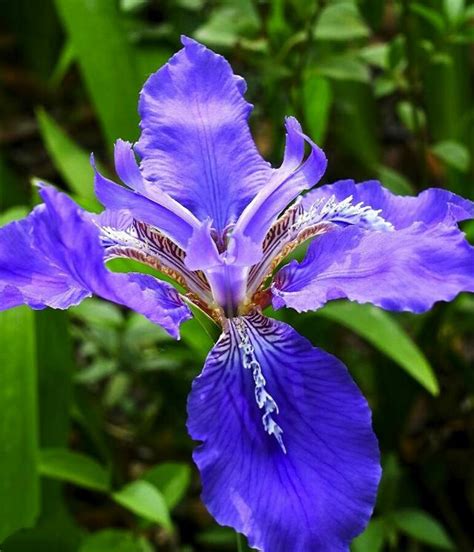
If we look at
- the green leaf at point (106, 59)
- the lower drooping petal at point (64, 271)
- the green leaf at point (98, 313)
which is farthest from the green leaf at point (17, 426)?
the green leaf at point (106, 59)

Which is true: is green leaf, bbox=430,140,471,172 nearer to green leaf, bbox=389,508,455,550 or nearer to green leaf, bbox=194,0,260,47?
green leaf, bbox=194,0,260,47

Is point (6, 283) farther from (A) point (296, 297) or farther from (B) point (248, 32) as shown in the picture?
(B) point (248, 32)

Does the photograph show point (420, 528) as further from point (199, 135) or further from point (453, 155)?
point (199, 135)

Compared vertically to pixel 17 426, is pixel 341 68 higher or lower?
higher

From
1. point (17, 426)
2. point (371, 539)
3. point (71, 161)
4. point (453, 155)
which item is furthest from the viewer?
point (71, 161)

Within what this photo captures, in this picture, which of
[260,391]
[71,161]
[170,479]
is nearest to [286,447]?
[260,391]

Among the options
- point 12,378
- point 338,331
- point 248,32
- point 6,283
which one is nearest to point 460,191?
point 338,331

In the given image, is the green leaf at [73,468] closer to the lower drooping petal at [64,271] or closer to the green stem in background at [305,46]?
the lower drooping petal at [64,271]
